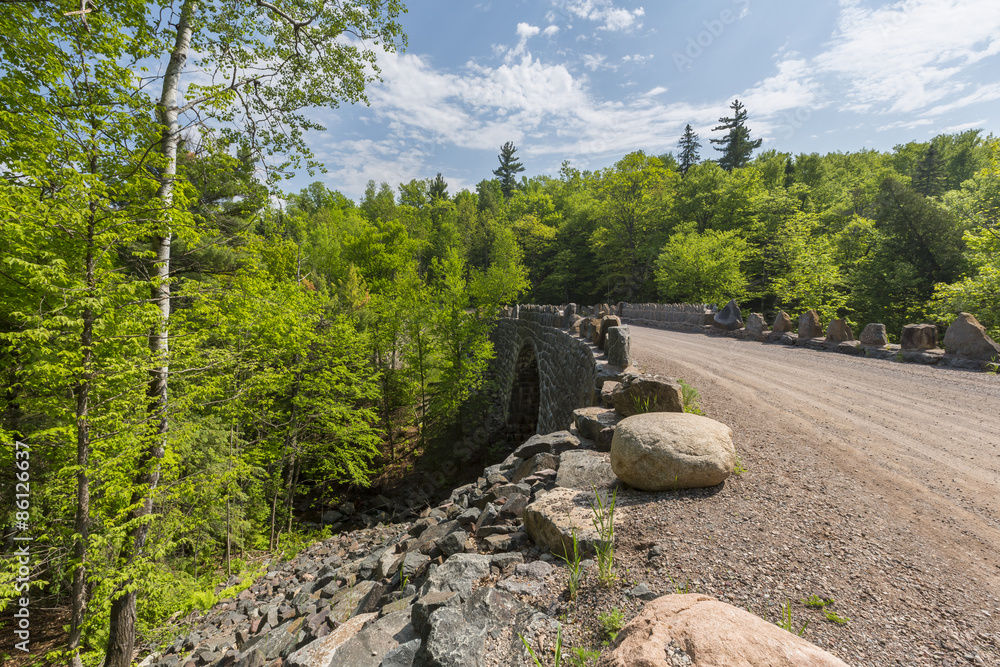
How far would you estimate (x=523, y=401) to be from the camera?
1853 centimetres

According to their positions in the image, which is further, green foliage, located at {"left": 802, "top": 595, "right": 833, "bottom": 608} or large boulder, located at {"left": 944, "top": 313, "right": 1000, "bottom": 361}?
large boulder, located at {"left": 944, "top": 313, "right": 1000, "bottom": 361}

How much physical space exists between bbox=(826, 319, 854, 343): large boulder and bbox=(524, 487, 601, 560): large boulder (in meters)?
10.1

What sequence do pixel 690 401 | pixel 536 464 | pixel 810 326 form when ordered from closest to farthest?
1. pixel 536 464
2. pixel 690 401
3. pixel 810 326

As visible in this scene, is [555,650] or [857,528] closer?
[555,650]

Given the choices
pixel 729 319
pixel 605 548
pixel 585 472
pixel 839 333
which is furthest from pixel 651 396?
pixel 729 319

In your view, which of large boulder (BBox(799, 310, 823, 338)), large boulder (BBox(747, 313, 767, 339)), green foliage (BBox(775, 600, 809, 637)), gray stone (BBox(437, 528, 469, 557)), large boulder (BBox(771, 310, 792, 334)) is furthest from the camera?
large boulder (BBox(747, 313, 767, 339))

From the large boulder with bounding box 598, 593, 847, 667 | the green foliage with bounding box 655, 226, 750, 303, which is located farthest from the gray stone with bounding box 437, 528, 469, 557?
the green foliage with bounding box 655, 226, 750, 303

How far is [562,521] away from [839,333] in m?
10.7

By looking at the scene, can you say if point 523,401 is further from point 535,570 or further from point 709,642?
point 709,642

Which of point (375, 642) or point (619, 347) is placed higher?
point (619, 347)

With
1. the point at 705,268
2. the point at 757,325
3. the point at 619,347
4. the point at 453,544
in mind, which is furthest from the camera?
the point at 705,268

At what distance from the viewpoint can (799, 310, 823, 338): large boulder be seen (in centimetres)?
1041

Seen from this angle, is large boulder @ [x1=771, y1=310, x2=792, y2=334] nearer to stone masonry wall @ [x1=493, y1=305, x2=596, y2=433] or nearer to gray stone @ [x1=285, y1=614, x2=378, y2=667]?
stone masonry wall @ [x1=493, y1=305, x2=596, y2=433]

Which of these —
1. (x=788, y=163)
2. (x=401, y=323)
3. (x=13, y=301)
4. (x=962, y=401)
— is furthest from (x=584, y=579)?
(x=788, y=163)
